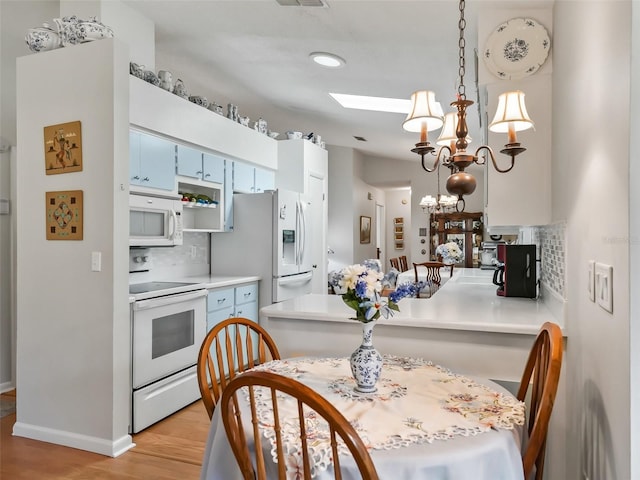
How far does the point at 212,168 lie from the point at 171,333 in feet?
5.40

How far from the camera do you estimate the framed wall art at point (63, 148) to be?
8.41 feet

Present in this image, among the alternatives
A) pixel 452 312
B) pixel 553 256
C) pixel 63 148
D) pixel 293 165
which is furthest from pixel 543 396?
pixel 293 165

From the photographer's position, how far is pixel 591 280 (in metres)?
1.34

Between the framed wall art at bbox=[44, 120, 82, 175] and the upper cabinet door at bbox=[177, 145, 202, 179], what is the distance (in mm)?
1020

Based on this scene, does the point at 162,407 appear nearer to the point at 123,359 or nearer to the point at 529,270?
the point at 123,359

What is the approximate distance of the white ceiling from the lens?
262 centimetres

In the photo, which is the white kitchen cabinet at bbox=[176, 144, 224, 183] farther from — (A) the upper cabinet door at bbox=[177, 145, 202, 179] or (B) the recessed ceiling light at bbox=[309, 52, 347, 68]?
(B) the recessed ceiling light at bbox=[309, 52, 347, 68]

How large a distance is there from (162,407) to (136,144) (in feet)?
5.88

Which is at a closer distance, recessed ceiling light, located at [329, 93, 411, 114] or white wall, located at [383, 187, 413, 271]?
recessed ceiling light, located at [329, 93, 411, 114]

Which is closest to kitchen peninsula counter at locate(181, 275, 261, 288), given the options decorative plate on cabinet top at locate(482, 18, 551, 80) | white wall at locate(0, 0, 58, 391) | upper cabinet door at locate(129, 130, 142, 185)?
upper cabinet door at locate(129, 130, 142, 185)

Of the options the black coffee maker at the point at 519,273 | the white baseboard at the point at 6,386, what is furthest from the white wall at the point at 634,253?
the white baseboard at the point at 6,386

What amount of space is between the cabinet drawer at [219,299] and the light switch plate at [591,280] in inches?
108

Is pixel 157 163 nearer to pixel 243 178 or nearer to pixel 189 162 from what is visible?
pixel 189 162

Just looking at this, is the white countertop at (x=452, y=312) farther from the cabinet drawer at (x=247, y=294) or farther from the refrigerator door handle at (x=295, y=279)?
the refrigerator door handle at (x=295, y=279)
